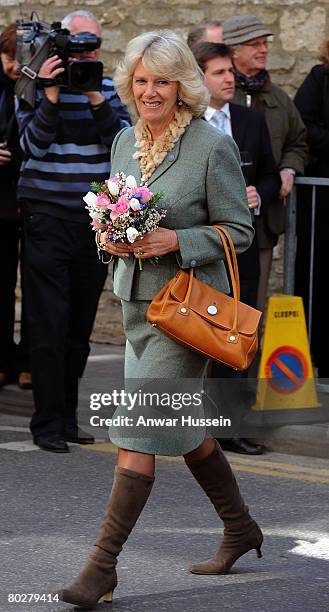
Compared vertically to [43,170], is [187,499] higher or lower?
lower

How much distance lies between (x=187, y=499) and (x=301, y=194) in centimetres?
272

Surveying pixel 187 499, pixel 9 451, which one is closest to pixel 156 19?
pixel 9 451

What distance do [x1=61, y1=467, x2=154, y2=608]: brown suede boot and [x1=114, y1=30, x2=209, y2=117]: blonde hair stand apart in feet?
4.21

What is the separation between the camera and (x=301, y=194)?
8.55m

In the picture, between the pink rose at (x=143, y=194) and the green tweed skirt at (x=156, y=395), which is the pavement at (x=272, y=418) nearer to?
the green tweed skirt at (x=156, y=395)

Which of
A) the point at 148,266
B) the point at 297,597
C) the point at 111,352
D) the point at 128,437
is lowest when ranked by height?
the point at 111,352

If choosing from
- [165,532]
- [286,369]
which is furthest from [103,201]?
[286,369]

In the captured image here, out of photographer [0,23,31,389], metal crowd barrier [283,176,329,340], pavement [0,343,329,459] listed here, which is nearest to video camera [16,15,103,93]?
photographer [0,23,31,389]

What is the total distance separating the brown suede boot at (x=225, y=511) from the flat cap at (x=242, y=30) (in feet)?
12.1

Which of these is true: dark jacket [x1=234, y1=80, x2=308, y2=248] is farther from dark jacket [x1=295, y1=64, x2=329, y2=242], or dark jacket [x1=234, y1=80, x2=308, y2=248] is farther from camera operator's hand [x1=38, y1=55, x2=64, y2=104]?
camera operator's hand [x1=38, y1=55, x2=64, y2=104]

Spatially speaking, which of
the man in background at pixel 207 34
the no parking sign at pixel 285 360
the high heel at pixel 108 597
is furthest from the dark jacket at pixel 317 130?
the high heel at pixel 108 597

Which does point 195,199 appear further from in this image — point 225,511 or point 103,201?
point 225,511

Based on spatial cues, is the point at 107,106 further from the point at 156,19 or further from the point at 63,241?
the point at 156,19

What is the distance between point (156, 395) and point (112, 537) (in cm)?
49
